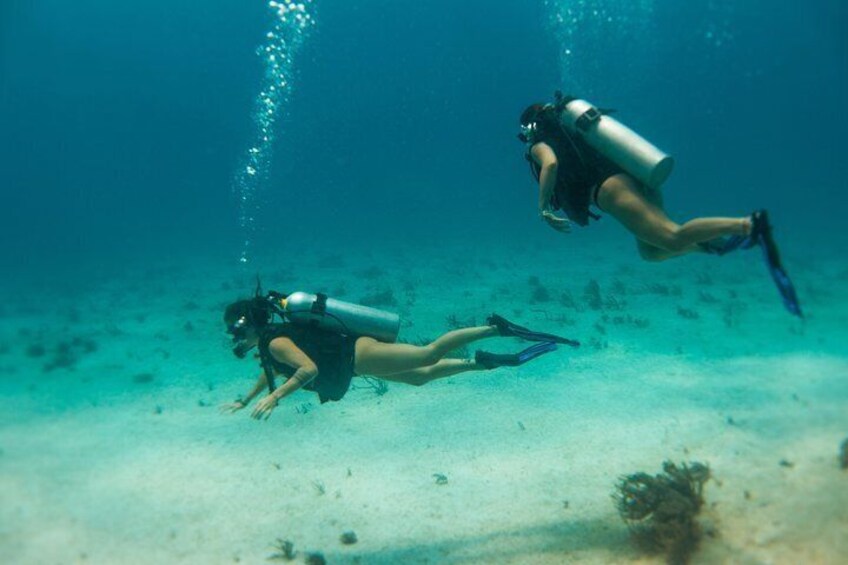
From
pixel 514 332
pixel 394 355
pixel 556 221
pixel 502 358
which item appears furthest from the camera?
pixel 514 332

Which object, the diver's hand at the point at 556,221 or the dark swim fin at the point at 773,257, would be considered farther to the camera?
the diver's hand at the point at 556,221

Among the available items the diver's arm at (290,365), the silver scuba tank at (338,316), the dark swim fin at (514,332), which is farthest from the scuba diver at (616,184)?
the diver's arm at (290,365)

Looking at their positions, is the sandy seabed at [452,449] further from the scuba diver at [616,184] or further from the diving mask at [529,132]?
the diving mask at [529,132]

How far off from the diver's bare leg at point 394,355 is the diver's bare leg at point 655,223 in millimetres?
2370

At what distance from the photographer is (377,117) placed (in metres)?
192

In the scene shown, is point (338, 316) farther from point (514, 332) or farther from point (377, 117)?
point (377, 117)

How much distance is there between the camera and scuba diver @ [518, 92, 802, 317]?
14.1 ft

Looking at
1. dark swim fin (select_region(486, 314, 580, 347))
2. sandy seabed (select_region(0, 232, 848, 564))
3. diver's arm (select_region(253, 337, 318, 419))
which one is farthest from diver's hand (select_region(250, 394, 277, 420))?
dark swim fin (select_region(486, 314, 580, 347))

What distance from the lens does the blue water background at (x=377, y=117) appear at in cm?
5294

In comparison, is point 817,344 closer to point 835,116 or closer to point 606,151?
point 606,151

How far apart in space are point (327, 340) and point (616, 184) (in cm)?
366

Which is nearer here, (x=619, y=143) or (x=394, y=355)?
(x=619, y=143)

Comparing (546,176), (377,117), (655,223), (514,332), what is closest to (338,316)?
(514,332)

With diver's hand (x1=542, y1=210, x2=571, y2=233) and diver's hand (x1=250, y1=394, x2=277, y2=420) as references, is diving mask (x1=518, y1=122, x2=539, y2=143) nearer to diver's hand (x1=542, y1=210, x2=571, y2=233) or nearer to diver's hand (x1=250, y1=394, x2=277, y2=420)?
diver's hand (x1=542, y1=210, x2=571, y2=233)
